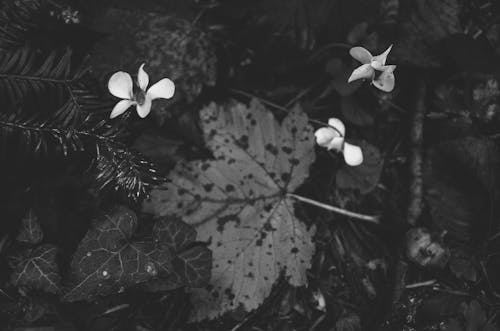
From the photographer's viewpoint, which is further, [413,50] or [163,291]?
[413,50]

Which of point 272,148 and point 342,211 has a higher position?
point 272,148

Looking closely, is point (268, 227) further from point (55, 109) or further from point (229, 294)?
point (55, 109)

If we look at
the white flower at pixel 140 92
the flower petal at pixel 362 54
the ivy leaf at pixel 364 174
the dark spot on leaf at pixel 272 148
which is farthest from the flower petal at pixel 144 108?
the ivy leaf at pixel 364 174

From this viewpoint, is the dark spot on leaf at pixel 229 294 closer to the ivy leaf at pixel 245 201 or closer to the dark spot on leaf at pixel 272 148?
the ivy leaf at pixel 245 201

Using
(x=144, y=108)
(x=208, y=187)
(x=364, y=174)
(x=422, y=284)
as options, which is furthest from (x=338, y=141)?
(x=144, y=108)

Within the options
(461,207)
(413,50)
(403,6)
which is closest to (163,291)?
(461,207)

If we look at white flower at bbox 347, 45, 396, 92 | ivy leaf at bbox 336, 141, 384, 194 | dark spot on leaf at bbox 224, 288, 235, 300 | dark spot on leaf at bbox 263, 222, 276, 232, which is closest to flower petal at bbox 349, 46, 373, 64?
white flower at bbox 347, 45, 396, 92

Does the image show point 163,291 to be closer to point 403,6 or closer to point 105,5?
point 105,5

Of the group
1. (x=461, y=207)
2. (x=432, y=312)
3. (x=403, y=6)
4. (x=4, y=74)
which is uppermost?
(x=4, y=74)
